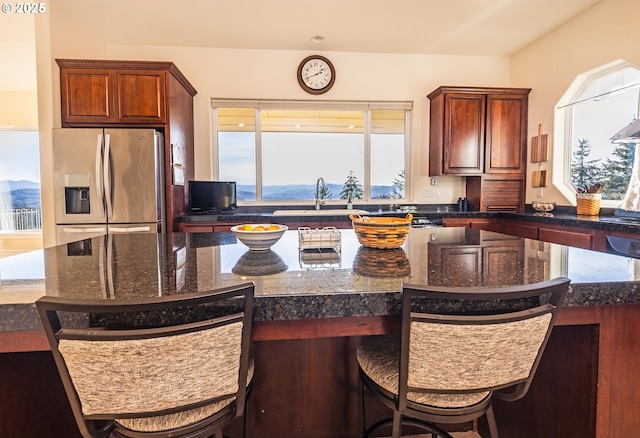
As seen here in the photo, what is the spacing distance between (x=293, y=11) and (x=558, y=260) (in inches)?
119

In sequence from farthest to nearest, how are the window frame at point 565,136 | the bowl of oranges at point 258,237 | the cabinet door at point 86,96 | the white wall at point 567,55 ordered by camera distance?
the window frame at point 565,136 < the cabinet door at point 86,96 < the white wall at point 567,55 < the bowl of oranges at point 258,237

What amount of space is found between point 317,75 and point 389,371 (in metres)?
3.73

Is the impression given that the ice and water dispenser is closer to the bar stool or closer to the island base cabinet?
the island base cabinet

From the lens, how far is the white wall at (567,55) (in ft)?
9.36

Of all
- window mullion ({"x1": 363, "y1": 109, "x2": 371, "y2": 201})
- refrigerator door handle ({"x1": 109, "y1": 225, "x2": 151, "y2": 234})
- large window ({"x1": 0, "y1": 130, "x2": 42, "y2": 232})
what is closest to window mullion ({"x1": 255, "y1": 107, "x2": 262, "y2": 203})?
window mullion ({"x1": 363, "y1": 109, "x2": 371, "y2": 201})

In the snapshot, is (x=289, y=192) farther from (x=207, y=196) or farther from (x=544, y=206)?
(x=544, y=206)

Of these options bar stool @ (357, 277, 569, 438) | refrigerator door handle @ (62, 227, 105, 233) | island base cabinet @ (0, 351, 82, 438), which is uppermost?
refrigerator door handle @ (62, 227, 105, 233)

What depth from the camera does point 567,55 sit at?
3424 millimetres

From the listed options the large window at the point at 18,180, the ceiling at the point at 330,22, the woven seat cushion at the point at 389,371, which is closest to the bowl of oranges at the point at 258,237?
the woven seat cushion at the point at 389,371

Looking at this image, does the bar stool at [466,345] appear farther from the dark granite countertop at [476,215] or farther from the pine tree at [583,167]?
the pine tree at [583,167]

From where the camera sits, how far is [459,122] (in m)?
3.82

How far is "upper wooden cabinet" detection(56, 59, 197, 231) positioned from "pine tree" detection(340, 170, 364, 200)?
6.52 ft

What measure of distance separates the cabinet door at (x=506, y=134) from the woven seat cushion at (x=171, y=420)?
383 centimetres

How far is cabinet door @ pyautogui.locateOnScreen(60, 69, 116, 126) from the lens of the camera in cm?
307
